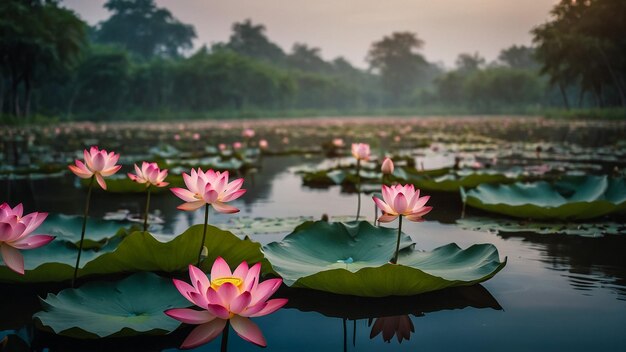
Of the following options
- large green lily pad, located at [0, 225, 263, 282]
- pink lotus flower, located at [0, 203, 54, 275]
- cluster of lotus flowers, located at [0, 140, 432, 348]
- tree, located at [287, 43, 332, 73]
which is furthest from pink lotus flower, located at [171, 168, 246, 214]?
tree, located at [287, 43, 332, 73]

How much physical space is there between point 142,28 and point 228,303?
51.2 m

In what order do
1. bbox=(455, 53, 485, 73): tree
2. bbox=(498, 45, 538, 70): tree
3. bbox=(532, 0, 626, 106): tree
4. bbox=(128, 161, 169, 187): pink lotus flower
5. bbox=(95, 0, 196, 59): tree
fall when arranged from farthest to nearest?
bbox=(455, 53, 485, 73): tree, bbox=(498, 45, 538, 70): tree, bbox=(95, 0, 196, 59): tree, bbox=(532, 0, 626, 106): tree, bbox=(128, 161, 169, 187): pink lotus flower

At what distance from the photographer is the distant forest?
15523mm

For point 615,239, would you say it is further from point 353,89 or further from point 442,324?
point 353,89

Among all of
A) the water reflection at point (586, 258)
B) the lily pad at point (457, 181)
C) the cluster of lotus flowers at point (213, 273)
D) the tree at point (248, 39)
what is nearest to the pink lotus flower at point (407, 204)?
the cluster of lotus flowers at point (213, 273)

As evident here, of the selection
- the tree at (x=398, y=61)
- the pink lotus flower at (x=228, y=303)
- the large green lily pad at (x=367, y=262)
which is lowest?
the large green lily pad at (x=367, y=262)

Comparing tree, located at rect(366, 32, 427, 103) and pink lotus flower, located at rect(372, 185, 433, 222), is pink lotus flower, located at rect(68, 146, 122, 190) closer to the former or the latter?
pink lotus flower, located at rect(372, 185, 433, 222)

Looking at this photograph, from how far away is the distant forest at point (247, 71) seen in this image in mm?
→ 15523

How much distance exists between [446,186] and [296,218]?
0.96 metres

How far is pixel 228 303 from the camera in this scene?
2.58 feet

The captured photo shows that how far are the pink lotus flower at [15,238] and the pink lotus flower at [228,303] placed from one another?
0.34 m

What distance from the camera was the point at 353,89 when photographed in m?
51.5

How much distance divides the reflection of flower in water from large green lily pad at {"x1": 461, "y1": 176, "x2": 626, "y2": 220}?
1173 millimetres

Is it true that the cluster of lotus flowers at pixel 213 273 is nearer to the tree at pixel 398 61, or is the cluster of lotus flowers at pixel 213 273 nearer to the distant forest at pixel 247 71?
the distant forest at pixel 247 71
